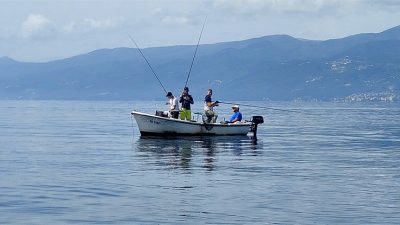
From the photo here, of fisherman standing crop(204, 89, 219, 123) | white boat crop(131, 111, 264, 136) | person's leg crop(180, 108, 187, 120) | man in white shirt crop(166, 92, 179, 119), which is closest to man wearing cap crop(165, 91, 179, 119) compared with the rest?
man in white shirt crop(166, 92, 179, 119)

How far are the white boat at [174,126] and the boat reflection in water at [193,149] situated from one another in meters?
0.34

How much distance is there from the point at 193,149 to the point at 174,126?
293 inches

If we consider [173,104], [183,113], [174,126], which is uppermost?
[173,104]

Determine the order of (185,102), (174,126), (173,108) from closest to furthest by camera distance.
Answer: (174,126)
(185,102)
(173,108)

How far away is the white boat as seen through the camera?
173ft

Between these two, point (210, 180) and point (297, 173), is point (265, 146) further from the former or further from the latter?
point (210, 180)

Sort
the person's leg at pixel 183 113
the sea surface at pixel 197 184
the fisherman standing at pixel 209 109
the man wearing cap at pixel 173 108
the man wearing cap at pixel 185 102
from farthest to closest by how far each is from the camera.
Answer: the fisherman standing at pixel 209 109
the person's leg at pixel 183 113
the man wearing cap at pixel 173 108
the man wearing cap at pixel 185 102
the sea surface at pixel 197 184

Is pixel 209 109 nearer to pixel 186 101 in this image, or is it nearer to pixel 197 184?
pixel 186 101

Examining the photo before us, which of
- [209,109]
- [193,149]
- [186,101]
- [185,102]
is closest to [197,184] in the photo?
[193,149]

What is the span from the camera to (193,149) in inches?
1795

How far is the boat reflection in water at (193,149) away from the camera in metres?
37.7

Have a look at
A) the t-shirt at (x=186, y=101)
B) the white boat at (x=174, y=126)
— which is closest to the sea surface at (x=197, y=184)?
the white boat at (x=174, y=126)

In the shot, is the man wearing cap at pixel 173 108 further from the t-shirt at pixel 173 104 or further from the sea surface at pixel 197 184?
the sea surface at pixel 197 184

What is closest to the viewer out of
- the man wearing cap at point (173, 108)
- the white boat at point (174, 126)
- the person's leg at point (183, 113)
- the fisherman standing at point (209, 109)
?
the white boat at point (174, 126)
